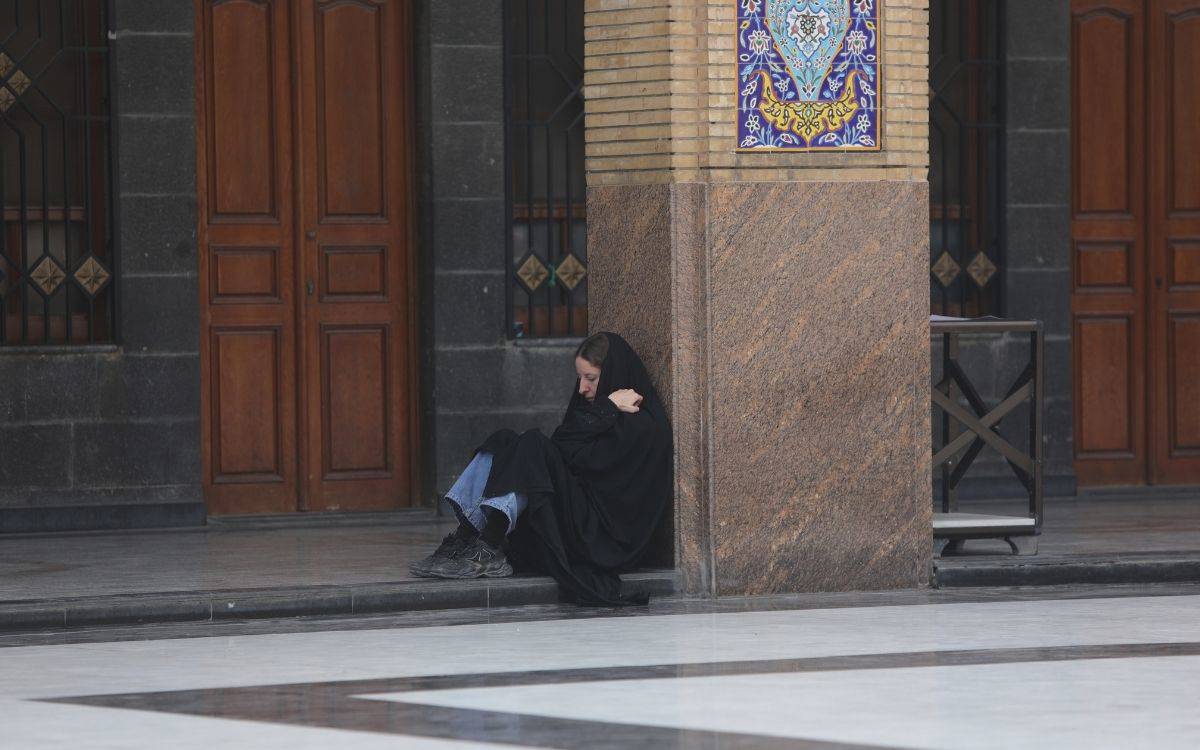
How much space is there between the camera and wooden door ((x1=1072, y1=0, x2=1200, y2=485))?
51.5ft

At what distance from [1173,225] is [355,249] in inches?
215

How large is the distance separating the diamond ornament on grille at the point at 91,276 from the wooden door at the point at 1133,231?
6279 millimetres

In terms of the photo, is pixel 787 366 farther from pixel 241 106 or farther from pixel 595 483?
pixel 241 106

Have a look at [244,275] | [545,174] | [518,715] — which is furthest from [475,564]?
[545,174]

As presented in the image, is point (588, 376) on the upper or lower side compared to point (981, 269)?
lower

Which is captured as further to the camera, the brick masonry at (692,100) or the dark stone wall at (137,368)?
the dark stone wall at (137,368)

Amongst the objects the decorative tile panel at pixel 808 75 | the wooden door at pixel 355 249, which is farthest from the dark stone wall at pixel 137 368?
the decorative tile panel at pixel 808 75

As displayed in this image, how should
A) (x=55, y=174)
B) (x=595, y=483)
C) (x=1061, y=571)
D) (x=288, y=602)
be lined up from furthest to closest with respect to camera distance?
(x=55, y=174), (x=1061, y=571), (x=595, y=483), (x=288, y=602)

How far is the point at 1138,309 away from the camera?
1580 cm

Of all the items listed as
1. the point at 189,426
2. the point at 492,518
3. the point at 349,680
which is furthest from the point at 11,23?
the point at 349,680

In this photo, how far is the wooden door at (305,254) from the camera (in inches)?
558

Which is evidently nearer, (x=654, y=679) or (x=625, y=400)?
(x=654, y=679)

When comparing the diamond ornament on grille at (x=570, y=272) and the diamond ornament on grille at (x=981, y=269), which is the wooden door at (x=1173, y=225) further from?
the diamond ornament on grille at (x=570, y=272)

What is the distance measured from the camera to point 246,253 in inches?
560
